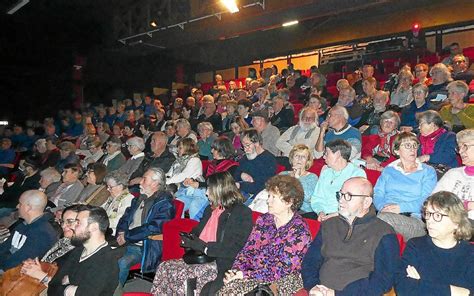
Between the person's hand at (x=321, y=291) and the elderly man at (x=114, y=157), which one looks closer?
the person's hand at (x=321, y=291)

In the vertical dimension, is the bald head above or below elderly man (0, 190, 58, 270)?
above

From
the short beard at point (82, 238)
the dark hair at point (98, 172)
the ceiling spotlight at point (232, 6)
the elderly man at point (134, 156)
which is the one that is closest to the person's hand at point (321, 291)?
the short beard at point (82, 238)

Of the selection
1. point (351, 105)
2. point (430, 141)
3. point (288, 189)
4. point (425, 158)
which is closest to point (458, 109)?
point (430, 141)

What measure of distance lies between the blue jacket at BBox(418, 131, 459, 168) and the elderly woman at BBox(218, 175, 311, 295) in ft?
4.35

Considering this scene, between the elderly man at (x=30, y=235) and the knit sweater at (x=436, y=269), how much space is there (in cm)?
261

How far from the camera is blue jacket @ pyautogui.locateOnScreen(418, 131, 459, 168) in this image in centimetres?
342

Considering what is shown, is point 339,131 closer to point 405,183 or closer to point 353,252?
point 405,183

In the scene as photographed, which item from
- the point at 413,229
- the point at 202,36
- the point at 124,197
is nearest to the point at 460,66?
the point at 413,229

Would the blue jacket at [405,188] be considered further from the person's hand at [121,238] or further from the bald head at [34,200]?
the bald head at [34,200]

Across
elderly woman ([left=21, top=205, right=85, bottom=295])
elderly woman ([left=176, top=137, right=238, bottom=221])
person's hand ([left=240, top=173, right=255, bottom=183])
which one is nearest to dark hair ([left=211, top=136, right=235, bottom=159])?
elderly woman ([left=176, top=137, right=238, bottom=221])

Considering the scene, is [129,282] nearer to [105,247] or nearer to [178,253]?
[178,253]

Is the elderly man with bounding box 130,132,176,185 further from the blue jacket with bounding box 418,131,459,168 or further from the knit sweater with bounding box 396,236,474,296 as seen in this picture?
the knit sweater with bounding box 396,236,474,296

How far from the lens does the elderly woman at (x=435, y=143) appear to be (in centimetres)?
343

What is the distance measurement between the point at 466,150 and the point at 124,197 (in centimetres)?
273
